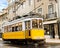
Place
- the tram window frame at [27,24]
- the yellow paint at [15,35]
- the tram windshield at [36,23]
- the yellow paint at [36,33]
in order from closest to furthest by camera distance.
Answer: the yellow paint at [36,33] < the tram windshield at [36,23] < the tram window frame at [27,24] < the yellow paint at [15,35]

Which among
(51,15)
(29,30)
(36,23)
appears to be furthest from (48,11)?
(29,30)

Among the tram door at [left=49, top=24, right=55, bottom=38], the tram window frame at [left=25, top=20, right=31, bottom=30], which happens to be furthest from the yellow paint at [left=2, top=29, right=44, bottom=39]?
the tram door at [left=49, top=24, right=55, bottom=38]

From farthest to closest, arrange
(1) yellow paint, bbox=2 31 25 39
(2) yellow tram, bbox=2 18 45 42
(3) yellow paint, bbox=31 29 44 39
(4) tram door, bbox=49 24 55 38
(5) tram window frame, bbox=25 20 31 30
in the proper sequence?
1. (4) tram door, bbox=49 24 55 38
2. (1) yellow paint, bbox=2 31 25 39
3. (5) tram window frame, bbox=25 20 31 30
4. (2) yellow tram, bbox=2 18 45 42
5. (3) yellow paint, bbox=31 29 44 39

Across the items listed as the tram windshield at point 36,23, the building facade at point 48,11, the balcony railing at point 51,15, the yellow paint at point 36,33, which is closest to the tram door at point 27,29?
the tram windshield at point 36,23

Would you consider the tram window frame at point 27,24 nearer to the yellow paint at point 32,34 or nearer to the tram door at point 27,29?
the tram door at point 27,29

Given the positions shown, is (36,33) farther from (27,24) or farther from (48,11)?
(48,11)

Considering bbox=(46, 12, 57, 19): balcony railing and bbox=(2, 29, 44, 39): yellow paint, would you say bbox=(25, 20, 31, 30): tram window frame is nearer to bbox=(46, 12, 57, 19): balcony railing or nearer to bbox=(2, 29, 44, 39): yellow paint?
bbox=(2, 29, 44, 39): yellow paint

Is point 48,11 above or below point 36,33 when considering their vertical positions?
above

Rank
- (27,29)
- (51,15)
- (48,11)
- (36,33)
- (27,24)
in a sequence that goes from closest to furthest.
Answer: (36,33) < (27,29) < (27,24) < (51,15) < (48,11)

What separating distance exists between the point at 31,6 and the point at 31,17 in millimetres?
21166

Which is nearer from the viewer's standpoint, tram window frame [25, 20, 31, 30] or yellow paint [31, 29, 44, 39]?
yellow paint [31, 29, 44, 39]

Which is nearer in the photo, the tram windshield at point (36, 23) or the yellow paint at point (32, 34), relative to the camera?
the yellow paint at point (32, 34)

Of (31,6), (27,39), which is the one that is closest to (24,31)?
(27,39)

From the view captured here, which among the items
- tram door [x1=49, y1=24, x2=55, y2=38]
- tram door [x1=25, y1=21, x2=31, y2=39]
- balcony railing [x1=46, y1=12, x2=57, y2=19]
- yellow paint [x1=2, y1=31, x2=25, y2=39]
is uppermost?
balcony railing [x1=46, y1=12, x2=57, y2=19]
